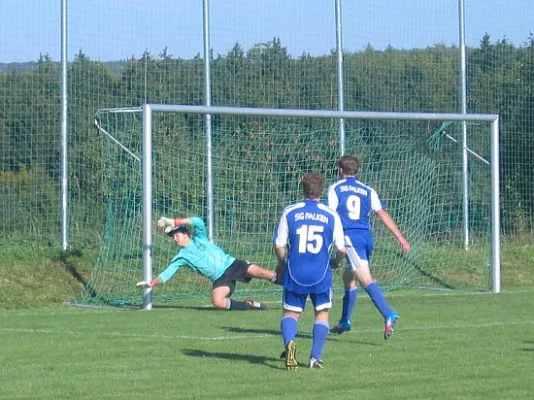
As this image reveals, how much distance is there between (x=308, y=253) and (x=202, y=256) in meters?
5.23

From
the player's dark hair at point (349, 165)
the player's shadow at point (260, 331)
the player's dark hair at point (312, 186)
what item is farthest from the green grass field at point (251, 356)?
the player's dark hair at point (349, 165)

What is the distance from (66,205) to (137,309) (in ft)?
10.6

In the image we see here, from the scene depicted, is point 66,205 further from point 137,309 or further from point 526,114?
point 526,114

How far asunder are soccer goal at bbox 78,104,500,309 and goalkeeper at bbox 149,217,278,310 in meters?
0.70

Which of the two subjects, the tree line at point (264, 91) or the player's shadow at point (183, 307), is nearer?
the player's shadow at point (183, 307)

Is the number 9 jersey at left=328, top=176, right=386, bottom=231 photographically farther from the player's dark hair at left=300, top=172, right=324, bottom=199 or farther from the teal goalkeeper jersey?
the teal goalkeeper jersey

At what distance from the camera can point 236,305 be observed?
1518 cm

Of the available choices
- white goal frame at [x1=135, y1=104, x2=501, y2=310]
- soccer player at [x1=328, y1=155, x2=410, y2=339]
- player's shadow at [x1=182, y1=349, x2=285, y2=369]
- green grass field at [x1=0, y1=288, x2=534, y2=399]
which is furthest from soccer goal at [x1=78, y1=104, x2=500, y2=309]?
player's shadow at [x1=182, y1=349, x2=285, y2=369]

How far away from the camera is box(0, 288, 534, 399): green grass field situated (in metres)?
8.70

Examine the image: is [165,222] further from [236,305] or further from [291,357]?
[291,357]

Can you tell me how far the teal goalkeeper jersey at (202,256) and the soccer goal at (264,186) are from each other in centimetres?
79

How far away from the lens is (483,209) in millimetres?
20062

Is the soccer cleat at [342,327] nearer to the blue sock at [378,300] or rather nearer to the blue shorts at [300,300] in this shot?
the blue sock at [378,300]

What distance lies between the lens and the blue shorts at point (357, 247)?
11859 mm
